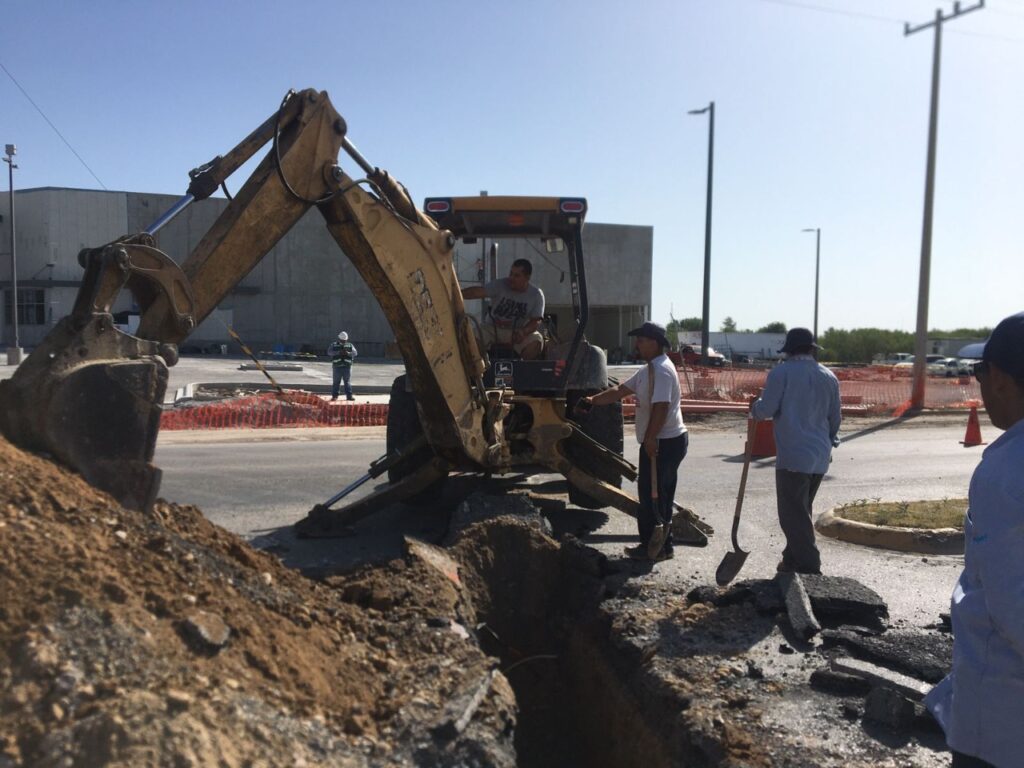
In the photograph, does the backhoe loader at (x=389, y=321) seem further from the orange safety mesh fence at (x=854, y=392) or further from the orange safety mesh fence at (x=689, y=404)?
the orange safety mesh fence at (x=854, y=392)

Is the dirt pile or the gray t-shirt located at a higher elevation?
the gray t-shirt

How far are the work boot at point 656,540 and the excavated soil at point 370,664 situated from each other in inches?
28.9

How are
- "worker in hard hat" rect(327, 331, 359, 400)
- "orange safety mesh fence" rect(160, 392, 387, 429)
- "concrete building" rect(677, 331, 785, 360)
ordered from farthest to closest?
"concrete building" rect(677, 331, 785, 360), "worker in hard hat" rect(327, 331, 359, 400), "orange safety mesh fence" rect(160, 392, 387, 429)

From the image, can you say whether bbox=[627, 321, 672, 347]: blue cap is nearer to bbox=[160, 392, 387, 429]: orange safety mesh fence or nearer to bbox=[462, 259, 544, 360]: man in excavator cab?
bbox=[462, 259, 544, 360]: man in excavator cab

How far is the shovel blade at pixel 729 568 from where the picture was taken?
19.3ft

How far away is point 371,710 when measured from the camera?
10.9 ft

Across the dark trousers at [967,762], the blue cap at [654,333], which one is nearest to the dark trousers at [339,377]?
Result: the blue cap at [654,333]

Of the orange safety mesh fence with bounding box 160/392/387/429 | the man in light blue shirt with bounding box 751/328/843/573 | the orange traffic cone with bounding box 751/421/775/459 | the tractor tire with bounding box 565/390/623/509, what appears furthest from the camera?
the orange safety mesh fence with bounding box 160/392/387/429

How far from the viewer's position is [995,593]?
222 cm

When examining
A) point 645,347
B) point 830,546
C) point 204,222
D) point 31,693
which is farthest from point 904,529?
point 204,222

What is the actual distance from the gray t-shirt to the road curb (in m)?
3.39

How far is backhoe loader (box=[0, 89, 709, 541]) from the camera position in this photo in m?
3.73

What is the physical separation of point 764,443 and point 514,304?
640 cm

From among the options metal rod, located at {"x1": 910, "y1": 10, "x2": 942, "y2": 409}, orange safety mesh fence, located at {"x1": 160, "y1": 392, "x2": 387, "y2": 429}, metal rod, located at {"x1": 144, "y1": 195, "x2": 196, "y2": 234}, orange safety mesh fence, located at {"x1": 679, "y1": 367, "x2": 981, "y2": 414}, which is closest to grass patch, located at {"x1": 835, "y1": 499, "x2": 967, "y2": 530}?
metal rod, located at {"x1": 144, "y1": 195, "x2": 196, "y2": 234}
